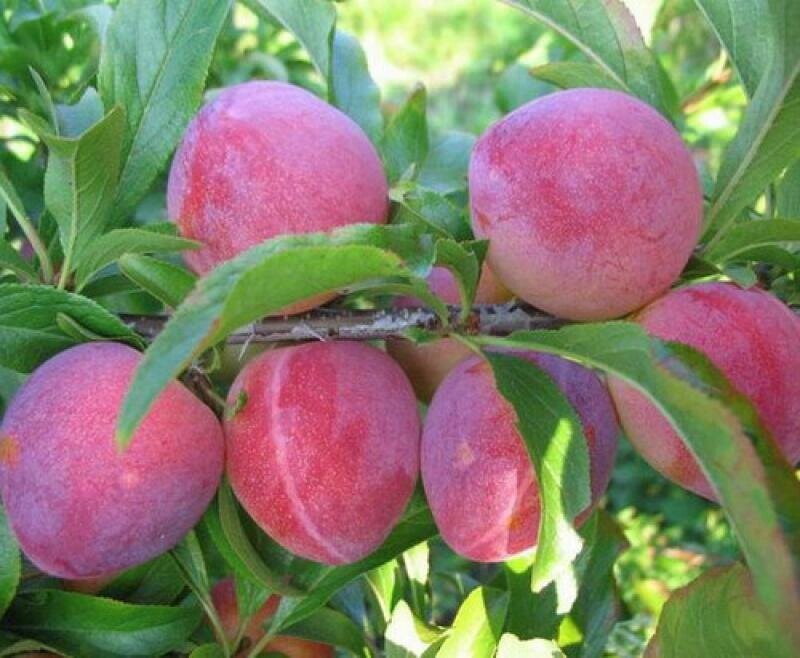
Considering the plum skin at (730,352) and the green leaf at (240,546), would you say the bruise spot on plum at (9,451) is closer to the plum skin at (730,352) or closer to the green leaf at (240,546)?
the green leaf at (240,546)

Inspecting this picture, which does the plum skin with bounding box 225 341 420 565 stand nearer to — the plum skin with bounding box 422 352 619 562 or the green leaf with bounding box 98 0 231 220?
the plum skin with bounding box 422 352 619 562

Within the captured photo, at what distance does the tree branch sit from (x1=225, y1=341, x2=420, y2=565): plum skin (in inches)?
0.5

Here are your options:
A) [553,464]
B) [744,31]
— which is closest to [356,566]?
[553,464]

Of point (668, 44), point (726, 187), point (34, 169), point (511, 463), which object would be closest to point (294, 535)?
point (511, 463)

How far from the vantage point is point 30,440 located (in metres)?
0.77

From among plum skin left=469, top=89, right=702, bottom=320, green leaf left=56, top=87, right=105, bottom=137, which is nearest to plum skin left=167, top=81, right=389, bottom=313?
plum skin left=469, top=89, right=702, bottom=320

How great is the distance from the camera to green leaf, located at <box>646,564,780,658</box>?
0.74 meters

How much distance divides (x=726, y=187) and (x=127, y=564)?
0.59m

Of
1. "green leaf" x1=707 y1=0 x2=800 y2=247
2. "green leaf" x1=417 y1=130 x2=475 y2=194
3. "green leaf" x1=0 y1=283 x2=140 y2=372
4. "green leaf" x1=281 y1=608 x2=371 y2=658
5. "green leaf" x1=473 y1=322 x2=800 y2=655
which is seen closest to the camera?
"green leaf" x1=473 y1=322 x2=800 y2=655

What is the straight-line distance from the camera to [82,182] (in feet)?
2.76

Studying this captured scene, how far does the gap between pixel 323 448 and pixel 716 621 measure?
34cm

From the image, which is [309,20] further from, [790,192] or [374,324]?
[790,192]

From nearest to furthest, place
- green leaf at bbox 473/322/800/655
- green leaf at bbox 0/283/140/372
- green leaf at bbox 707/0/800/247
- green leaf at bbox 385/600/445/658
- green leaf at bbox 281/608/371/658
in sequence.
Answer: green leaf at bbox 473/322/800/655 → green leaf at bbox 707/0/800/247 → green leaf at bbox 0/283/140/372 → green leaf at bbox 385/600/445/658 → green leaf at bbox 281/608/371/658

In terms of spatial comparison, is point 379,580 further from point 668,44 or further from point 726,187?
point 668,44
